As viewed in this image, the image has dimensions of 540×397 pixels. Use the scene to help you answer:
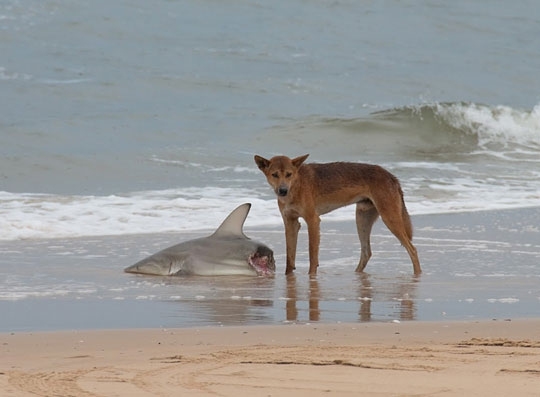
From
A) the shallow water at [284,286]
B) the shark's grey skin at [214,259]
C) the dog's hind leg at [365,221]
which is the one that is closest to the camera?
the shallow water at [284,286]

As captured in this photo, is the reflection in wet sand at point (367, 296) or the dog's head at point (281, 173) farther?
the dog's head at point (281, 173)

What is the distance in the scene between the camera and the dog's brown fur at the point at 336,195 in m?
10.3

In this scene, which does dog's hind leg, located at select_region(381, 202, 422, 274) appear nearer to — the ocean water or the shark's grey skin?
the shark's grey skin

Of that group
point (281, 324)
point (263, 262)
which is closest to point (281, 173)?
point (263, 262)

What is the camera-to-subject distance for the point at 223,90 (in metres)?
25.2

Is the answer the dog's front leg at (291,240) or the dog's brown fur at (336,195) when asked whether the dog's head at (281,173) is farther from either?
A: the dog's front leg at (291,240)

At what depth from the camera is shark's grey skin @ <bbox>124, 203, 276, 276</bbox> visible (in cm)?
988

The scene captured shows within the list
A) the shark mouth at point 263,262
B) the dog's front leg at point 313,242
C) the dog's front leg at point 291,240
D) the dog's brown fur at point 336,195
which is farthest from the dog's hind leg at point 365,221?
the shark mouth at point 263,262

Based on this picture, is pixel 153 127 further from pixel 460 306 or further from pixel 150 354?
pixel 150 354

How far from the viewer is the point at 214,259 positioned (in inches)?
392

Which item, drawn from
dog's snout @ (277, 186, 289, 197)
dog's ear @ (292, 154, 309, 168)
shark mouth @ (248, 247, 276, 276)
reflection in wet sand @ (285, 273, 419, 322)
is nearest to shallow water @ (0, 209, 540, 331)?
reflection in wet sand @ (285, 273, 419, 322)

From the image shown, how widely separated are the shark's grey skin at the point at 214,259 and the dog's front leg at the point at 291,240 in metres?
0.15

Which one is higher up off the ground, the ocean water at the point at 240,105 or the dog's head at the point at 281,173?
the ocean water at the point at 240,105

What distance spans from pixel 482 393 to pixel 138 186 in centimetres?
1158
